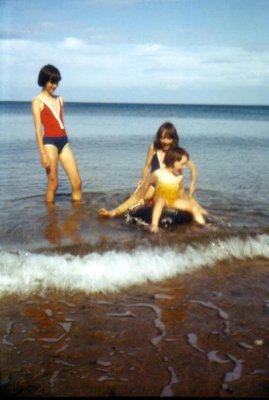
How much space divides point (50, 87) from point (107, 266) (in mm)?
3491

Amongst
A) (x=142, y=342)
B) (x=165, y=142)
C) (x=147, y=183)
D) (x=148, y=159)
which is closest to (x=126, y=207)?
(x=147, y=183)

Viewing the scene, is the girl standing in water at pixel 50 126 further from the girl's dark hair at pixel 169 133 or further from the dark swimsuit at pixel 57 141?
the girl's dark hair at pixel 169 133

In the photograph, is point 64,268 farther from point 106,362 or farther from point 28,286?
point 106,362

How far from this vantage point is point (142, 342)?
10.9 feet

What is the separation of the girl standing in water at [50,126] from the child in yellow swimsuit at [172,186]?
180 cm

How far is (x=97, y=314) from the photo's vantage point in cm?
378

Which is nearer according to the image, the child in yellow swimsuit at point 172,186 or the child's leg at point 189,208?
the child in yellow swimsuit at point 172,186

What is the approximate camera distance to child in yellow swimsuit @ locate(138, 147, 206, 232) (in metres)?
6.50

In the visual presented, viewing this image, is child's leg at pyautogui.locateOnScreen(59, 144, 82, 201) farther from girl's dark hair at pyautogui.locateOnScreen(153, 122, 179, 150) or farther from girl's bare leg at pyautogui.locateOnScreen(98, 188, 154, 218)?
girl's dark hair at pyautogui.locateOnScreen(153, 122, 179, 150)

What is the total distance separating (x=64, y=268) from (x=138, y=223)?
7.23 ft

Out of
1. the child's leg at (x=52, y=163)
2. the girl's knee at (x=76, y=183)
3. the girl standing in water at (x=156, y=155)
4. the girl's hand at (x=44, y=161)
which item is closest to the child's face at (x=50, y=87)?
the child's leg at (x=52, y=163)

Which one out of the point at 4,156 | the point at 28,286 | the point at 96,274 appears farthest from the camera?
the point at 4,156

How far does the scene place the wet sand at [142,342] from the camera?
9.21ft

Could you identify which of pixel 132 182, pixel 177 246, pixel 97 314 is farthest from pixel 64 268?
pixel 132 182
